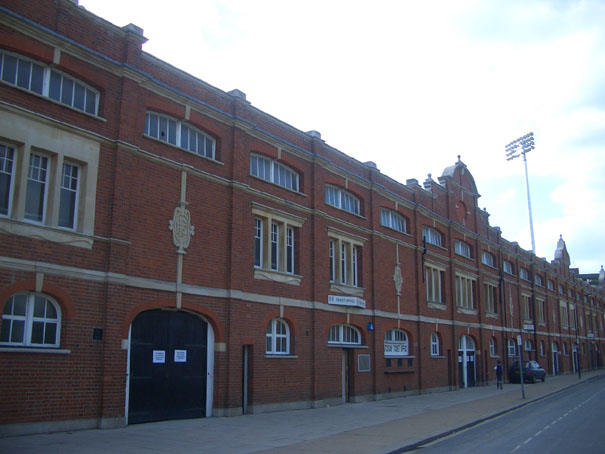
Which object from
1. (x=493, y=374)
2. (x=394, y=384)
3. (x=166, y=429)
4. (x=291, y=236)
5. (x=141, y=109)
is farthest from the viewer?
(x=493, y=374)

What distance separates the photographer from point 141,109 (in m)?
16.6

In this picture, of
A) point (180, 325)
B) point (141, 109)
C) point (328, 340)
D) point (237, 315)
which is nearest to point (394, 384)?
point (328, 340)

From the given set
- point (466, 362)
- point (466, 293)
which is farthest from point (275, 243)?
point (466, 362)

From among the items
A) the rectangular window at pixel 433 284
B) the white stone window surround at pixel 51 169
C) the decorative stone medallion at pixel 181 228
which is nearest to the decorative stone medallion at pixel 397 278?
the rectangular window at pixel 433 284

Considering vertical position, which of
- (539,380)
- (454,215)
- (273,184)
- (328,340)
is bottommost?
(539,380)

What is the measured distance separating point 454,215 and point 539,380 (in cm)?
1713

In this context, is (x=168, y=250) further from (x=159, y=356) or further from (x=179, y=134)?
(x=179, y=134)

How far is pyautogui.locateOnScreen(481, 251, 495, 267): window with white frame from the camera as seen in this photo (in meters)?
41.0

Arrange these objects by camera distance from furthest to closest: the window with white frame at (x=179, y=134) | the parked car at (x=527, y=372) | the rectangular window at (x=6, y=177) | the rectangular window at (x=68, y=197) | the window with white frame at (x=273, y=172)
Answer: the parked car at (x=527, y=372)
the window with white frame at (x=273, y=172)
the window with white frame at (x=179, y=134)
the rectangular window at (x=68, y=197)
the rectangular window at (x=6, y=177)

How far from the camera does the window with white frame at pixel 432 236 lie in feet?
109

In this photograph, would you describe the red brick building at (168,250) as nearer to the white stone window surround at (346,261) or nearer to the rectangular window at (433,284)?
the white stone window surround at (346,261)

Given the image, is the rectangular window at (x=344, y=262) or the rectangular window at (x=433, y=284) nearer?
the rectangular window at (x=344, y=262)

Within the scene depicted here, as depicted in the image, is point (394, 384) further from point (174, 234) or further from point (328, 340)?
point (174, 234)

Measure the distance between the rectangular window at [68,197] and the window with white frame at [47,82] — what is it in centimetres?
167
